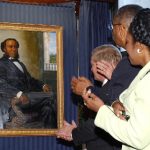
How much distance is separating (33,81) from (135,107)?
2346 millimetres

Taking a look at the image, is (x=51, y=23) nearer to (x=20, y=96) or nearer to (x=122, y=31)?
(x=20, y=96)

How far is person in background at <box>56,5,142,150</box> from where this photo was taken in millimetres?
2111

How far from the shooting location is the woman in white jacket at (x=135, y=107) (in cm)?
138

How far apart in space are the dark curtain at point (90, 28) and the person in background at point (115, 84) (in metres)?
1.28

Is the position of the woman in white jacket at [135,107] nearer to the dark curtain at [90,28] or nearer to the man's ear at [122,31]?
the man's ear at [122,31]

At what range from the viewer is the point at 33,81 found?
3.65 m

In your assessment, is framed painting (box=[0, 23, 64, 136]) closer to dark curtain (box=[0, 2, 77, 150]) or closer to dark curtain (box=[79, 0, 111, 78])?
dark curtain (box=[0, 2, 77, 150])

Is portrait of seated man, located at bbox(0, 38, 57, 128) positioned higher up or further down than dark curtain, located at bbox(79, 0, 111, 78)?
further down

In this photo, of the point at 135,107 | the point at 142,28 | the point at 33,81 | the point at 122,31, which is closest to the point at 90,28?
the point at 33,81

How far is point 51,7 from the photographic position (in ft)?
12.3

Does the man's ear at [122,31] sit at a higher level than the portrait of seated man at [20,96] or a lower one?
higher

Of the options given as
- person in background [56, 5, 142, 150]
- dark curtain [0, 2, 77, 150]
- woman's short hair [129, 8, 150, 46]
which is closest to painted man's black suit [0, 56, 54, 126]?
dark curtain [0, 2, 77, 150]

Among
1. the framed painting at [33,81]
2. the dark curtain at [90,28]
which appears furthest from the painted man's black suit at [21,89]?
the dark curtain at [90,28]

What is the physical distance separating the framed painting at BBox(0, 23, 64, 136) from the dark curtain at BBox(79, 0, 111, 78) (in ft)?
0.73
